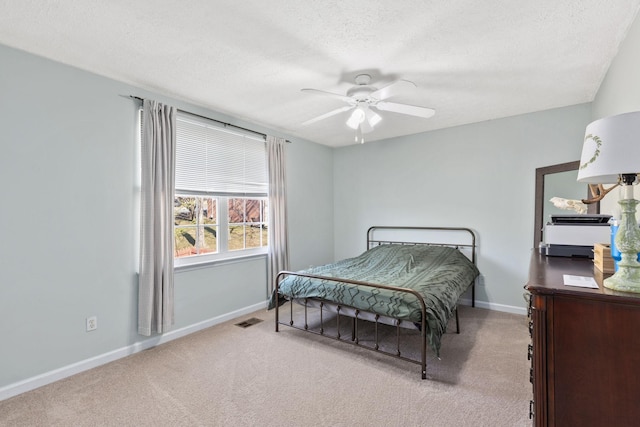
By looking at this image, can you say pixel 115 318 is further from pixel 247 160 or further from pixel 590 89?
pixel 590 89

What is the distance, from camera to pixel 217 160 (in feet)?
11.9

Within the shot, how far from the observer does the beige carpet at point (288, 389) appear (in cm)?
196

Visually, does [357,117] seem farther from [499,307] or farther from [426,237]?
[499,307]

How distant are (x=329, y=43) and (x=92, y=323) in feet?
9.54

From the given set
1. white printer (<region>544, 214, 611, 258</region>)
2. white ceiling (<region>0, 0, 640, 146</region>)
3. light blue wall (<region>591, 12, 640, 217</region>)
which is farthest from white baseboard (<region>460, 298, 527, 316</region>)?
white ceiling (<region>0, 0, 640, 146</region>)

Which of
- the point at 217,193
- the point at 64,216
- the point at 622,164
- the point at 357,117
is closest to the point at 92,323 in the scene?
the point at 64,216

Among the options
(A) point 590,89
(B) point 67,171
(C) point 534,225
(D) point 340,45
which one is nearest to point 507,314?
(C) point 534,225

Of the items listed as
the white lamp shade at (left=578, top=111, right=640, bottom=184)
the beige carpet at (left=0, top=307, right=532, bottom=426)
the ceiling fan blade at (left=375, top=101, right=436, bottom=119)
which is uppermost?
the ceiling fan blade at (left=375, top=101, right=436, bottom=119)

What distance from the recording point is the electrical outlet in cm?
260

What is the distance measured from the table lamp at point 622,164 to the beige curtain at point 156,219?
3092mm

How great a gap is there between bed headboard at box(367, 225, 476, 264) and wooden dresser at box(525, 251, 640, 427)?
10.1 ft

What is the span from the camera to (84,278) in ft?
8.48

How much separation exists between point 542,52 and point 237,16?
85.1 inches

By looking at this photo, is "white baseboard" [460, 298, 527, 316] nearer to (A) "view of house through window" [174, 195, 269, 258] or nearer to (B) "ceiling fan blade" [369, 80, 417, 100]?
(A) "view of house through window" [174, 195, 269, 258]
